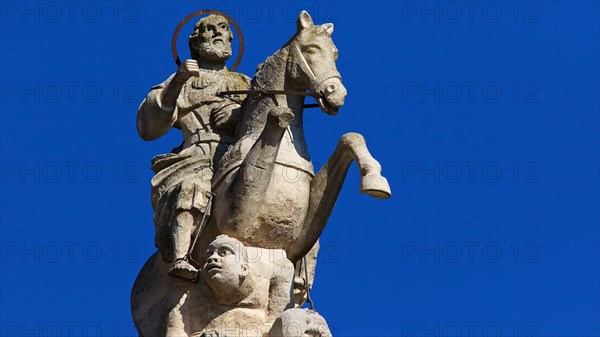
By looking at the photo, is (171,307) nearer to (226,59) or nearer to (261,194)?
(261,194)

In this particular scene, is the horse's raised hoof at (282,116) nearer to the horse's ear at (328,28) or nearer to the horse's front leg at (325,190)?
the horse's front leg at (325,190)

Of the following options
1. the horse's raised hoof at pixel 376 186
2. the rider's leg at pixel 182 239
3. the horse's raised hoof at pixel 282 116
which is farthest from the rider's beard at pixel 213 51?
the horse's raised hoof at pixel 376 186

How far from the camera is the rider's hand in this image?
21.9 m

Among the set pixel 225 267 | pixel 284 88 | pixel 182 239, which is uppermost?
pixel 284 88

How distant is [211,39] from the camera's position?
2327 centimetres

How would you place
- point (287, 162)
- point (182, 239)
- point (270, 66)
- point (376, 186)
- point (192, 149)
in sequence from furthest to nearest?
point (192, 149) → point (270, 66) → point (287, 162) → point (182, 239) → point (376, 186)

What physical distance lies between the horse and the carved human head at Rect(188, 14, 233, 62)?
0.92 m

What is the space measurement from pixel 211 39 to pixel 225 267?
327cm

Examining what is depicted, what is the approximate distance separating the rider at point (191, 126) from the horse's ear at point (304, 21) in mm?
1186

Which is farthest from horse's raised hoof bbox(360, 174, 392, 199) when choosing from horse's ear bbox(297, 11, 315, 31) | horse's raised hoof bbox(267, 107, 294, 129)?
horse's ear bbox(297, 11, 315, 31)

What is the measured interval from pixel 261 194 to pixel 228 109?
1.67 metres

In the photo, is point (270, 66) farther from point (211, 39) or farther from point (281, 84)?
point (211, 39)

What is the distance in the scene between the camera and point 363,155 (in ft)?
70.6

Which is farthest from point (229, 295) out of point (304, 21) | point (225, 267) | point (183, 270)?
point (304, 21)
